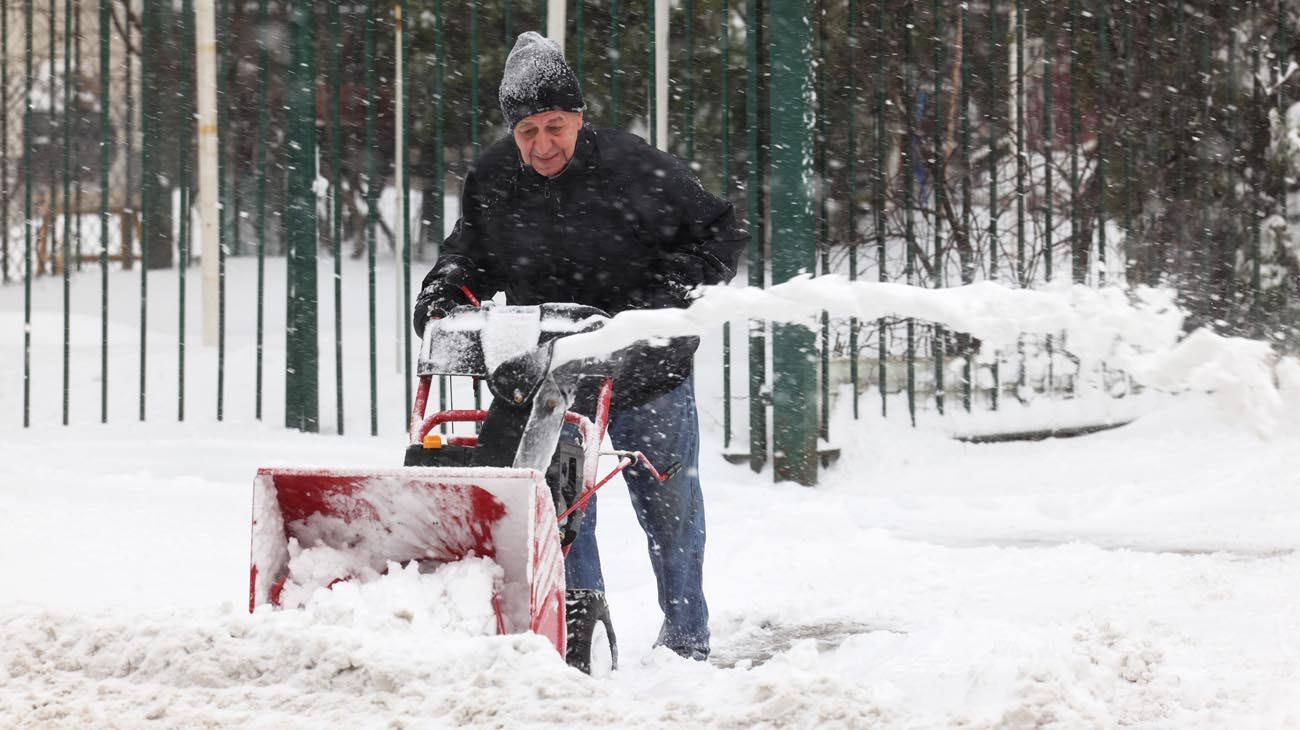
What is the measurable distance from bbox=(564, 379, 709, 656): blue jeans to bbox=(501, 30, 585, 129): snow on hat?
94 cm

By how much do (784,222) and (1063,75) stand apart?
2.50 meters

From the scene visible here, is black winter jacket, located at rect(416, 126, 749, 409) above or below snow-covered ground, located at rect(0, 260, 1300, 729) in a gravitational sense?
above

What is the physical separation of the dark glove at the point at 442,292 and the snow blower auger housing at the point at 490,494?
0.12m

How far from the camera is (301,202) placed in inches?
256

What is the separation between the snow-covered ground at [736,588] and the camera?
2719 millimetres

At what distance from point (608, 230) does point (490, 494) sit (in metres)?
1.20

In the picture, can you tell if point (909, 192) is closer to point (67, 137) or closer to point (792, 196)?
point (792, 196)

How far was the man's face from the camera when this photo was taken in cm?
366

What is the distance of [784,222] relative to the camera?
654 centimetres

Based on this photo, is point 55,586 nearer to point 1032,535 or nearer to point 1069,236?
point 1032,535

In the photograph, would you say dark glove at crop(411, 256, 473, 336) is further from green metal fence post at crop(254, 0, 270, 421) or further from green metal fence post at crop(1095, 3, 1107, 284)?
green metal fence post at crop(1095, 3, 1107, 284)

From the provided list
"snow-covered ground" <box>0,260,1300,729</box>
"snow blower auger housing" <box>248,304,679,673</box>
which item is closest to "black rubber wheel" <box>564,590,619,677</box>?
"snow blower auger housing" <box>248,304,679,673</box>

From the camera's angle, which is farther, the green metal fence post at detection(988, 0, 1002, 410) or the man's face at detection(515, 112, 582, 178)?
the green metal fence post at detection(988, 0, 1002, 410)

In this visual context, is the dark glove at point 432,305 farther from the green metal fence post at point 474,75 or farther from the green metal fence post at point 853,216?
the green metal fence post at point 853,216
